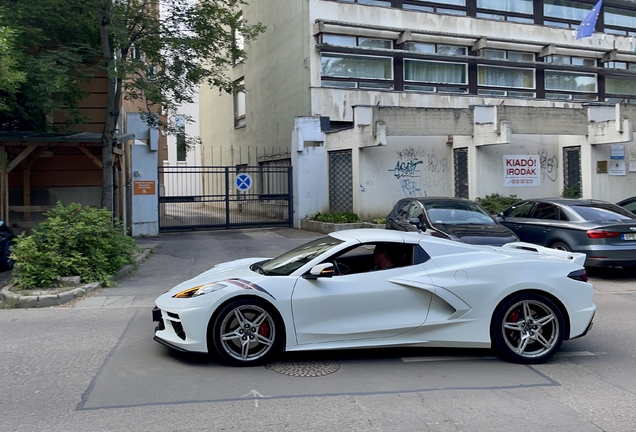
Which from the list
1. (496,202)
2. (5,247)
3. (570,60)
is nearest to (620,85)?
(570,60)

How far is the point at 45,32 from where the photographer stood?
14031 millimetres

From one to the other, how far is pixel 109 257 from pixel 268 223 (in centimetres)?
1118

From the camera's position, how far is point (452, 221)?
447 inches

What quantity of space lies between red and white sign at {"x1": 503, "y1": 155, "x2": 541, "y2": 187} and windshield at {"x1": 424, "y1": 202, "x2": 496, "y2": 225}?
8.93m

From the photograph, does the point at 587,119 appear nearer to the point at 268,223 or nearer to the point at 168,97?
the point at 268,223

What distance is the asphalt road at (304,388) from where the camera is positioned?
4.48 m

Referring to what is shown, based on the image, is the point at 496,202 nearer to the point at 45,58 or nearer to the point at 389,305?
the point at 45,58

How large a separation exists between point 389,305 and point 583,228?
21.0 ft

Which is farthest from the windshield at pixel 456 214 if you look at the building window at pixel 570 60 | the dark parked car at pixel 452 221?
the building window at pixel 570 60

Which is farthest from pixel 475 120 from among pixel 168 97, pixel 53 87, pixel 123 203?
pixel 53 87

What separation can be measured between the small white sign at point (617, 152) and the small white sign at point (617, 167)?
173mm

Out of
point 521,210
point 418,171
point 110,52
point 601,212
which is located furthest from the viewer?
point 418,171

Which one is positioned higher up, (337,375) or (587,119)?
(587,119)

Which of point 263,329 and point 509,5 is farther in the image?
point 509,5
